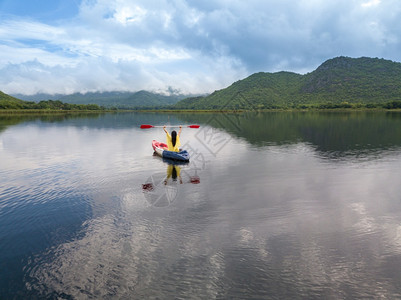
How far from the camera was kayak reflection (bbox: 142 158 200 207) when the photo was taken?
61.3ft

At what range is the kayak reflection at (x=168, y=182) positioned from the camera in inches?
→ 736

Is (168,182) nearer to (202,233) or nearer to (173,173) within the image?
(173,173)

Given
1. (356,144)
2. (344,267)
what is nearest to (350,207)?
(344,267)

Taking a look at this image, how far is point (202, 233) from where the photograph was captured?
44.2 feet

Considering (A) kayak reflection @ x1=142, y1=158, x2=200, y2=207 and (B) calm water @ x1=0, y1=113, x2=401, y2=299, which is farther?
(A) kayak reflection @ x1=142, y1=158, x2=200, y2=207

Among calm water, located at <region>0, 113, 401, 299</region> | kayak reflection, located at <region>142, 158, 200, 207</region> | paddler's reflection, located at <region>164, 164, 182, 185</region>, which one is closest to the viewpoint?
calm water, located at <region>0, 113, 401, 299</region>

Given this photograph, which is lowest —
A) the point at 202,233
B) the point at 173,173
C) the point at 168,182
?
the point at 202,233

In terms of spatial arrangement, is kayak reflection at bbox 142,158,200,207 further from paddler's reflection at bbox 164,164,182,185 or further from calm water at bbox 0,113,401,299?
calm water at bbox 0,113,401,299

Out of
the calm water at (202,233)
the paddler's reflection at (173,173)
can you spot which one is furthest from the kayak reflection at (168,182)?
the calm water at (202,233)

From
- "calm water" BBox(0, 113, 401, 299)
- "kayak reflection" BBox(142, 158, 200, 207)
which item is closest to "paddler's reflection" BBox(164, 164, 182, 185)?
"kayak reflection" BBox(142, 158, 200, 207)

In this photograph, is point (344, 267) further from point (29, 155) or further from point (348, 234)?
point (29, 155)

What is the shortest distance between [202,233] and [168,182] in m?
10.4

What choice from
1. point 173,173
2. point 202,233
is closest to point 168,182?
point 173,173

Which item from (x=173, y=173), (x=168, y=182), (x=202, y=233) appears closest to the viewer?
(x=202, y=233)
